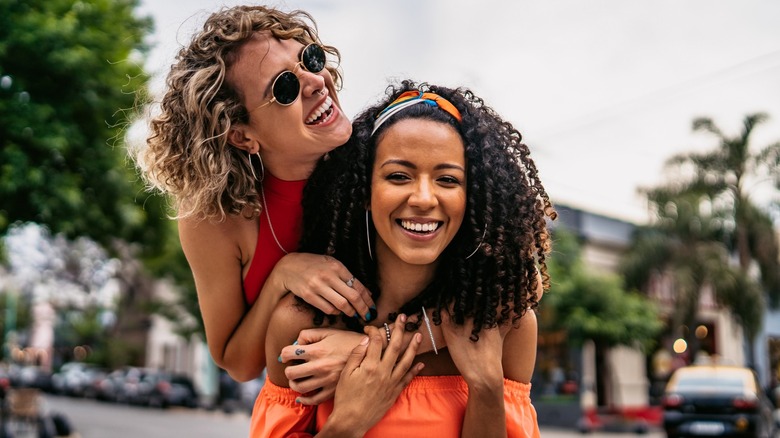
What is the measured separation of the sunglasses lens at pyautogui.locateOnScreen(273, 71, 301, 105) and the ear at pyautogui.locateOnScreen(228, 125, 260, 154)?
5.9 inches

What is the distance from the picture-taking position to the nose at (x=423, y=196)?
229 centimetres

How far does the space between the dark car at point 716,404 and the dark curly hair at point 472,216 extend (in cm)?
1279

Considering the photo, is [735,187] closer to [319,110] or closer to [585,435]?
[585,435]

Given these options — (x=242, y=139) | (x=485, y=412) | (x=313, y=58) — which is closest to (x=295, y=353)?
(x=485, y=412)

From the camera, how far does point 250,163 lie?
2.56m

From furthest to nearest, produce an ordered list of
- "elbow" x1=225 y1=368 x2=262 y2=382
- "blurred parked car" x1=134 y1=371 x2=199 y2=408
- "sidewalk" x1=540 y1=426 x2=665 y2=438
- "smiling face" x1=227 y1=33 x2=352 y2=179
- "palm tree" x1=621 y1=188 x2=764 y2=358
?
"blurred parked car" x1=134 y1=371 x2=199 y2=408
"palm tree" x1=621 y1=188 x2=764 y2=358
"sidewalk" x1=540 y1=426 x2=665 y2=438
"elbow" x1=225 y1=368 x2=262 y2=382
"smiling face" x1=227 y1=33 x2=352 y2=179

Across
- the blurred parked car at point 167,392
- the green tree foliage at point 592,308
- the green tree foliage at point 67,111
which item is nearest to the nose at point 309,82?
the green tree foliage at point 67,111

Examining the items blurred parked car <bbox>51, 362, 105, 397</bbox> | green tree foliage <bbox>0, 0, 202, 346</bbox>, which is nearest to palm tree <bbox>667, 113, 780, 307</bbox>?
green tree foliage <bbox>0, 0, 202, 346</bbox>

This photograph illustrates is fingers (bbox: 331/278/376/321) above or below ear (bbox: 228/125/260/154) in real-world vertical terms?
below

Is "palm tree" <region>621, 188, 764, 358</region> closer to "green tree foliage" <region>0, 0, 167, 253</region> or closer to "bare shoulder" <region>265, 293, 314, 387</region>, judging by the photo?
"green tree foliage" <region>0, 0, 167, 253</region>

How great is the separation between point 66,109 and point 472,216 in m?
9.92

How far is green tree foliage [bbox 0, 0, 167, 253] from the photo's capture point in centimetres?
1047

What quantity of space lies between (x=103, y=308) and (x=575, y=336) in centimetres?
3366

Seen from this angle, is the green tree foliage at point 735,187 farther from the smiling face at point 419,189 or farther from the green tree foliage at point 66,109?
the smiling face at point 419,189
